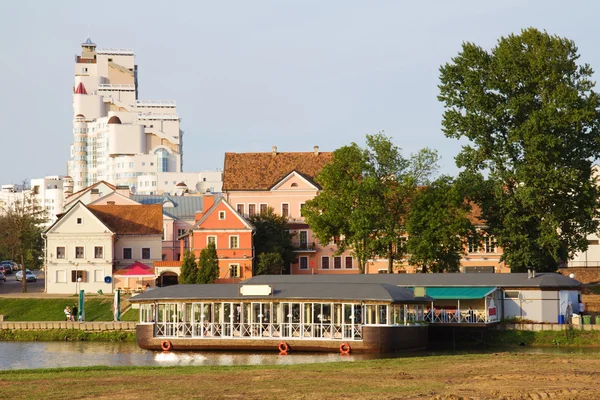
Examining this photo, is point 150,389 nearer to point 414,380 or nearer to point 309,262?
point 414,380

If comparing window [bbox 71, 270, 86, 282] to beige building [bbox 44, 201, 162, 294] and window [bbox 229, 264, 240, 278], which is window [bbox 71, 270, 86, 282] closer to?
beige building [bbox 44, 201, 162, 294]

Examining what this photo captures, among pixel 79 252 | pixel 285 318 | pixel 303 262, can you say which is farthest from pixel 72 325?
pixel 303 262

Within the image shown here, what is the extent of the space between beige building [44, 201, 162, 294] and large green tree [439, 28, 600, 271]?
105 feet

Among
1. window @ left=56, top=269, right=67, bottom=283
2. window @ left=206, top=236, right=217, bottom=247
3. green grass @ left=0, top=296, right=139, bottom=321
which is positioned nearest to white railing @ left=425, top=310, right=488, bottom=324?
green grass @ left=0, top=296, right=139, bottom=321

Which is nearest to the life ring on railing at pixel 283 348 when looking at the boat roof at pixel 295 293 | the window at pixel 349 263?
the boat roof at pixel 295 293

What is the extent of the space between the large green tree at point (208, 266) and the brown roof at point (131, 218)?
33.9ft

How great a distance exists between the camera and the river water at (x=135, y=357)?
1870 inches

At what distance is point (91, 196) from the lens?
4198 inches

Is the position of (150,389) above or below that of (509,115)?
below

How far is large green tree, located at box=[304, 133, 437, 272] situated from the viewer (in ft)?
244

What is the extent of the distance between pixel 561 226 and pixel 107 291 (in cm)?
3739

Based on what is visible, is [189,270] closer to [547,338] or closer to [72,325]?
[72,325]

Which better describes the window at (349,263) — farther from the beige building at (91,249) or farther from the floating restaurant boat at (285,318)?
the floating restaurant boat at (285,318)

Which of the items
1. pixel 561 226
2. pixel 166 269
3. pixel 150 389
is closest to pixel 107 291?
pixel 166 269
